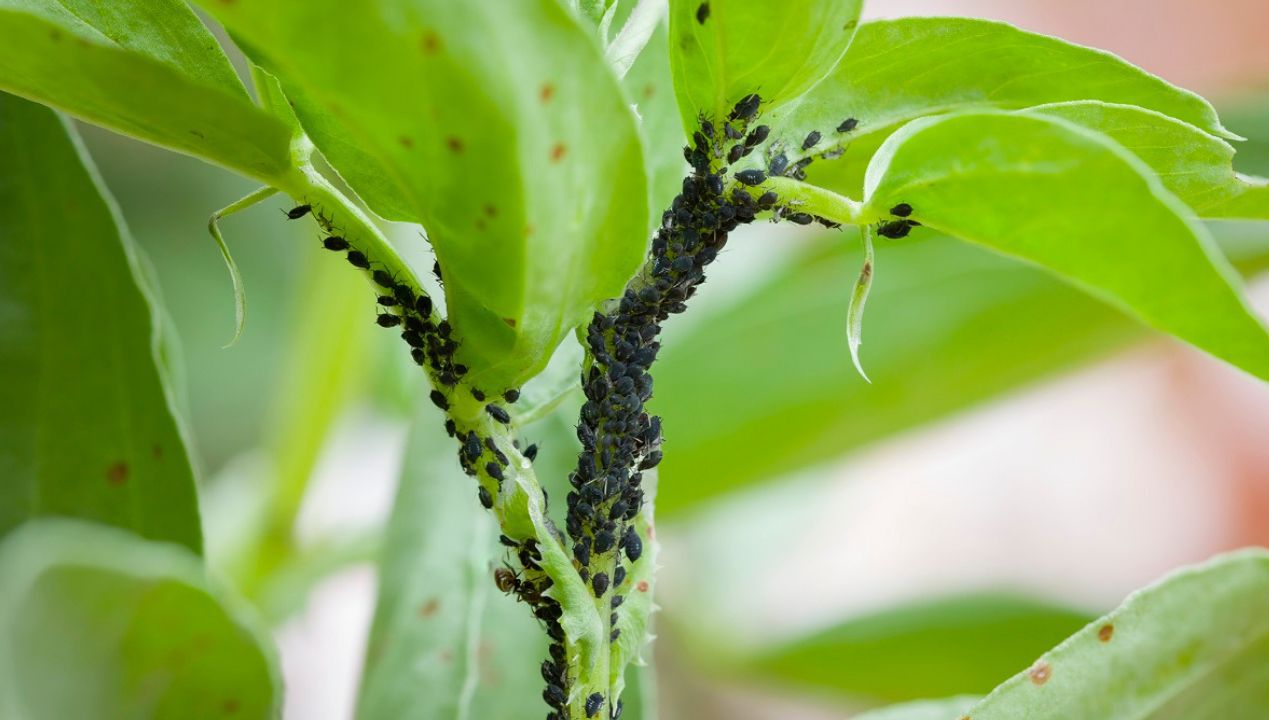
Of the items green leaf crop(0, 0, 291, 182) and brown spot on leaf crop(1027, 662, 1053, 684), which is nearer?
green leaf crop(0, 0, 291, 182)

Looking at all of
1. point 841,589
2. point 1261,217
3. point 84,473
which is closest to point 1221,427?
point 841,589

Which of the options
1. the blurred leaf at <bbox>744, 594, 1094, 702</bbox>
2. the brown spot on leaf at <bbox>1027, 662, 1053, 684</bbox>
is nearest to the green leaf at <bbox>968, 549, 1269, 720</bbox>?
the brown spot on leaf at <bbox>1027, 662, 1053, 684</bbox>

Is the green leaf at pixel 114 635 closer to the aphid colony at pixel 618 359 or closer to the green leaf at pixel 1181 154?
the aphid colony at pixel 618 359

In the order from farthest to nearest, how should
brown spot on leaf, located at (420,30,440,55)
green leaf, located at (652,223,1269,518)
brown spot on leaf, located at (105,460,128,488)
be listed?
green leaf, located at (652,223,1269,518)
brown spot on leaf, located at (105,460,128,488)
brown spot on leaf, located at (420,30,440,55)

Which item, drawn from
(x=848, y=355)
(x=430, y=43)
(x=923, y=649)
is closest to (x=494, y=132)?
(x=430, y=43)

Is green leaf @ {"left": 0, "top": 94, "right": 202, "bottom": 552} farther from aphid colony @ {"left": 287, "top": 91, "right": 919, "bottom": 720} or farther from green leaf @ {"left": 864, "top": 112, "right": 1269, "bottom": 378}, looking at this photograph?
green leaf @ {"left": 864, "top": 112, "right": 1269, "bottom": 378}

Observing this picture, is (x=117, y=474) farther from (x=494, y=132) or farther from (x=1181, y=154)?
(x=1181, y=154)

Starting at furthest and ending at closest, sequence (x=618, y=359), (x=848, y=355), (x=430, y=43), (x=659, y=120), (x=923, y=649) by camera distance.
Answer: (x=923, y=649), (x=848, y=355), (x=659, y=120), (x=618, y=359), (x=430, y=43)
